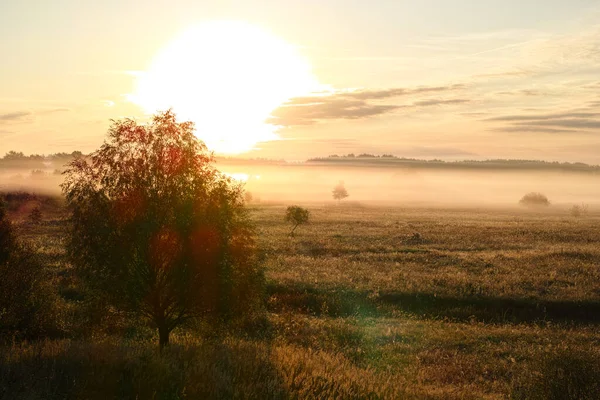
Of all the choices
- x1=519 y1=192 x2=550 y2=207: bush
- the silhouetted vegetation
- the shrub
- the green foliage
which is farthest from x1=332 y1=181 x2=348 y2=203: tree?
the green foliage

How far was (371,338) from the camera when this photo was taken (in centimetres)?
2338

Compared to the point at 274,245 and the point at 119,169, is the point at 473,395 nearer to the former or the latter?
the point at 119,169

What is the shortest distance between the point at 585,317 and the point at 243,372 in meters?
23.9

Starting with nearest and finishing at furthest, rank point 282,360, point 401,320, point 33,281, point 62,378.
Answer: point 62,378
point 282,360
point 33,281
point 401,320

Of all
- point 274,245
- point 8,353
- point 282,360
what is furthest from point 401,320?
point 274,245

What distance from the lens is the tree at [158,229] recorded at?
16.3m

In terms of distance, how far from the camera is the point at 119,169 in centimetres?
1695

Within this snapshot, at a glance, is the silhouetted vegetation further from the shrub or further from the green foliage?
the shrub

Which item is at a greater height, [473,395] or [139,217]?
[139,217]

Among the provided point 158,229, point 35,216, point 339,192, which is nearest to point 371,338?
point 158,229

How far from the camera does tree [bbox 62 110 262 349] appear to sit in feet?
53.4

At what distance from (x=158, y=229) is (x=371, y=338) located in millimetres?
11989

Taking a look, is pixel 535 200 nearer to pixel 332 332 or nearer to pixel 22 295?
pixel 332 332

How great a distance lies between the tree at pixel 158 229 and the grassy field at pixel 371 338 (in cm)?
162
